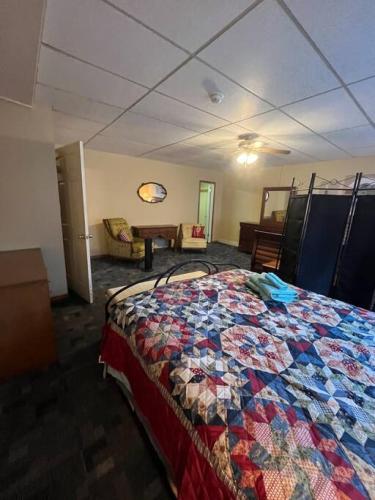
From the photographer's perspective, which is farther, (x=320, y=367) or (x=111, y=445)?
(x=111, y=445)

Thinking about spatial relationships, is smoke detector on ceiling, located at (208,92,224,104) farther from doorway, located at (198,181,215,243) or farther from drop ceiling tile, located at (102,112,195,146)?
doorway, located at (198,181,215,243)

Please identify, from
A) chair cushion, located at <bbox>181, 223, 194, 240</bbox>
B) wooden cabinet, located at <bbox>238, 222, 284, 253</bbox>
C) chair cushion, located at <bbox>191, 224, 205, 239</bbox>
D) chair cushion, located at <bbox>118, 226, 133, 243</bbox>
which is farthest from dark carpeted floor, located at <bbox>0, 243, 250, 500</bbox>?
wooden cabinet, located at <bbox>238, 222, 284, 253</bbox>

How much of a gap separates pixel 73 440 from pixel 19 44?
2.52 m

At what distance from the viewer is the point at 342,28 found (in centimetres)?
115

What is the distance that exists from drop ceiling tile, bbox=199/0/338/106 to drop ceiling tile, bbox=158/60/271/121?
10 cm

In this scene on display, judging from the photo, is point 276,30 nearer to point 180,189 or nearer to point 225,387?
point 225,387

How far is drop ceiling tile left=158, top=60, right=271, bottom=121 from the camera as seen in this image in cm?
162

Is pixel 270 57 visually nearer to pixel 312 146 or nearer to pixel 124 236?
pixel 312 146

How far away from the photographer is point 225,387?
0.85 m

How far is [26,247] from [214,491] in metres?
2.85

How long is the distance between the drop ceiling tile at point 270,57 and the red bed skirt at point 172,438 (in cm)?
205

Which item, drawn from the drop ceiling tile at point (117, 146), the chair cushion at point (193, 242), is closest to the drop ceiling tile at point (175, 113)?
the drop ceiling tile at point (117, 146)

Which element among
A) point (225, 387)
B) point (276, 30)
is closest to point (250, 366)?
point (225, 387)

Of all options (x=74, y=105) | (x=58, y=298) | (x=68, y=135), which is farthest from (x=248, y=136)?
(x=58, y=298)
